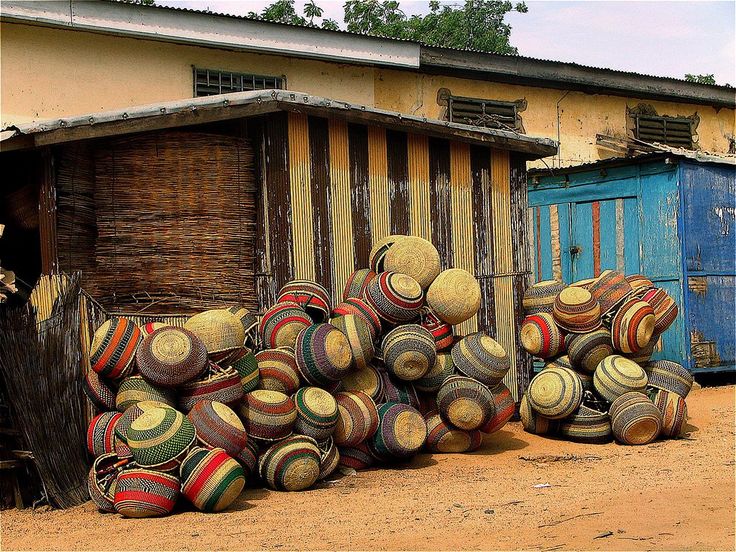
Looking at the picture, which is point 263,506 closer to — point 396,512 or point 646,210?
point 396,512

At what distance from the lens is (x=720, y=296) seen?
14336 mm

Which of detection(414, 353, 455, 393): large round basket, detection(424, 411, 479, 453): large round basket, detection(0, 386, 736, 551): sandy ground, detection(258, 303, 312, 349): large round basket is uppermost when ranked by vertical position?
detection(258, 303, 312, 349): large round basket

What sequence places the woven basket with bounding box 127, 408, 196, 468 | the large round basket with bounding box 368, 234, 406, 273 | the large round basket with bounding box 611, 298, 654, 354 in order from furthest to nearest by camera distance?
the large round basket with bounding box 611, 298, 654, 354
the large round basket with bounding box 368, 234, 406, 273
the woven basket with bounding box 127, 408, 196, 468

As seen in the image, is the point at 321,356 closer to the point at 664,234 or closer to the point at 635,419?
the point at 635,419

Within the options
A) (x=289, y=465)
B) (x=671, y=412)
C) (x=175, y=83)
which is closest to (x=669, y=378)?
(x=671, y=412)

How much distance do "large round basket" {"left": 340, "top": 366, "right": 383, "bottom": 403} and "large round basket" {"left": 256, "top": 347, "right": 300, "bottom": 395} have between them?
64cm

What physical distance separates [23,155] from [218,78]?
16.6 feet

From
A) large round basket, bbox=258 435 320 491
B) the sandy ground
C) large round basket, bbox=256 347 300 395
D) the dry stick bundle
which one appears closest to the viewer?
the sandy ground

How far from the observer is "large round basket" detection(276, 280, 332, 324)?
28.9 ft

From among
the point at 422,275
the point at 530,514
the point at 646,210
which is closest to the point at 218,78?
the point at 422,275

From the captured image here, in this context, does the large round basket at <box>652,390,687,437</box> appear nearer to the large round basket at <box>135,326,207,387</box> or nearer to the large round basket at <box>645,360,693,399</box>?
the large round basket at <box>645,360,693,399</box>

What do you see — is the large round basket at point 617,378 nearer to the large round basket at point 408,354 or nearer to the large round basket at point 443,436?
the large round basket at point 443,436

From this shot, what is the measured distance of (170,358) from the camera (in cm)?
734

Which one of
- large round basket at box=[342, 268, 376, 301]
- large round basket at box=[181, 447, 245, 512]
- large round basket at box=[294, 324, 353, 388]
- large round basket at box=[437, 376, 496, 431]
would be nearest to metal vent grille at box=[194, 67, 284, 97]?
large round basket at box=[342, 268, 376, 301]
